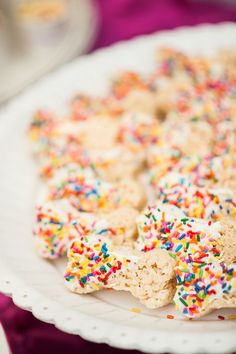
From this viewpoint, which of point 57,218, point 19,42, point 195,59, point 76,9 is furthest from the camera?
point 76,9

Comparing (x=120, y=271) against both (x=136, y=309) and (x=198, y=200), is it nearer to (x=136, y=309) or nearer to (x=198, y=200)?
(x=136, y=309)

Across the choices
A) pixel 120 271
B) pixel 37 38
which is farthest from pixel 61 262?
pixel 37 38

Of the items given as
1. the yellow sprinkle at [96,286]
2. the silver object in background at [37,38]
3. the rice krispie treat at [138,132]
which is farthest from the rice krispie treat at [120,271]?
the silver object in background at [37,38]

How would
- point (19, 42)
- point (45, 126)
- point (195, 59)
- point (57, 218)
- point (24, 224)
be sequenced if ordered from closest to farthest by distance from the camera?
point (57, 218)
point (24, 224)
point (45, 126)
point (195, 59)
point (19, 42)

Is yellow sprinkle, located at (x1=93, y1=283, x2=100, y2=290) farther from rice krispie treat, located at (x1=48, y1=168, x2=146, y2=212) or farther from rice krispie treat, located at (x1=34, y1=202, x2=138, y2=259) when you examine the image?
rice krispie treat, located at (x1=48, y1=168, x2=146, y2=212)

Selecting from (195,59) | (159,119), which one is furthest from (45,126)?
(195,59)

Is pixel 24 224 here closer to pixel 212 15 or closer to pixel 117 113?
pixel 117 113

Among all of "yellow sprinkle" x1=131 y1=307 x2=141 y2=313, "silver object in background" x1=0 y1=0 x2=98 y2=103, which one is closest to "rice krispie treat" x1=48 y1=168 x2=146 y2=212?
"yellow sprinkle" x1=131 y1=307 x2=141 y2=313
